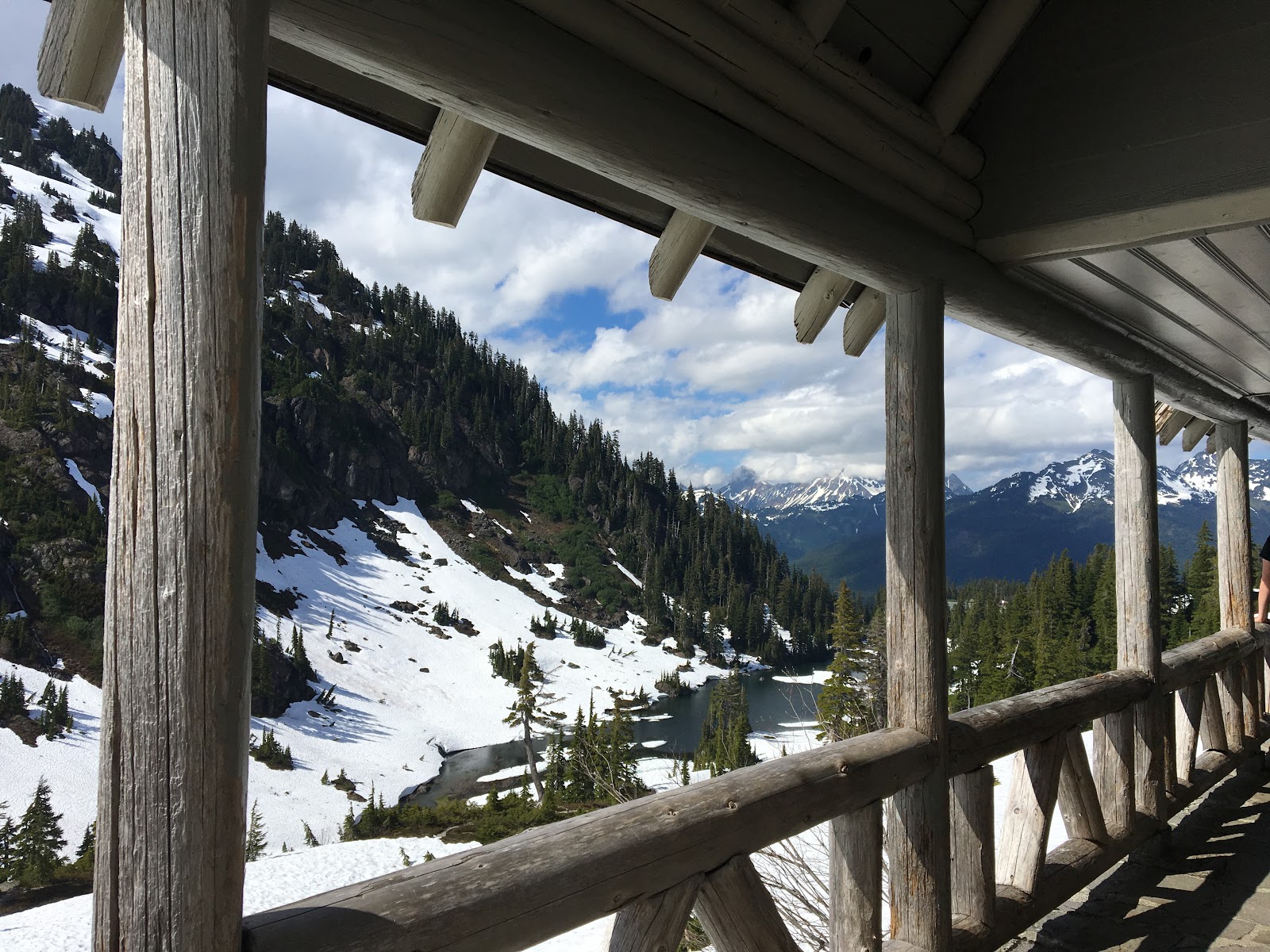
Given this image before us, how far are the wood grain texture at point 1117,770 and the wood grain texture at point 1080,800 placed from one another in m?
0.24

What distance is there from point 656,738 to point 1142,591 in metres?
48.5

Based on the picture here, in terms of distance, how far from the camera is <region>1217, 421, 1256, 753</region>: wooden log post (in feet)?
17.5

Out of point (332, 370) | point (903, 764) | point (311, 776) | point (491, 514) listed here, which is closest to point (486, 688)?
point (311, 776)

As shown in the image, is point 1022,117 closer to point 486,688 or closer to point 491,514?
point 486,688

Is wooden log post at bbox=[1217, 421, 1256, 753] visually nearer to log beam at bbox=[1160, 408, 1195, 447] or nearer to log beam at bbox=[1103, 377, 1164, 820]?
log beam at bbox=[1160, 408, 1195, 447]

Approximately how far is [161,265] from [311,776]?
5483 cm

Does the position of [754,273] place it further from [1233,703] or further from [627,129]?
[1233,703]

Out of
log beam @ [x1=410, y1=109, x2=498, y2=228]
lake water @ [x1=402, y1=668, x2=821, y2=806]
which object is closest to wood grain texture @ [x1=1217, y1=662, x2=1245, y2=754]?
log beam @ [x1=410, y1=109, x2=498, y2=228]

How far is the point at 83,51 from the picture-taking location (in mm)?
1119

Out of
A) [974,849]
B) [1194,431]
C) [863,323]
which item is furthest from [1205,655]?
[863,323]

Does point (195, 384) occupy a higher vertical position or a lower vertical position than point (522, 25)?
lower

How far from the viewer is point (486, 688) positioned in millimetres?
67000

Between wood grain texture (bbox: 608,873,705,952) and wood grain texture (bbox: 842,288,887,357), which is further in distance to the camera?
wood grain texture (bbox: 842,288,887,357)

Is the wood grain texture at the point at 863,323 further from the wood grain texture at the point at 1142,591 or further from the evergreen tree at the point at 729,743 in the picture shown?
the evergreen tree at the point at 729,743
